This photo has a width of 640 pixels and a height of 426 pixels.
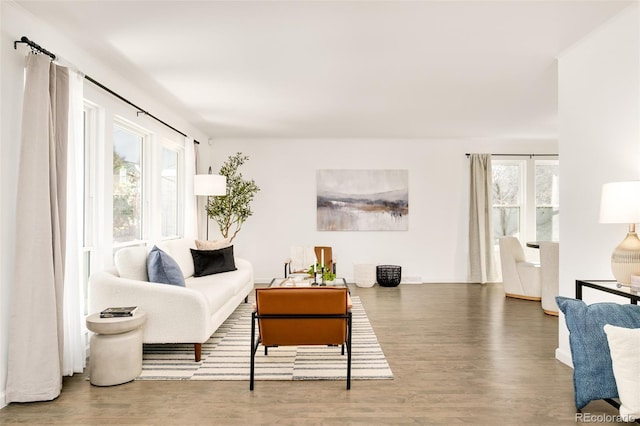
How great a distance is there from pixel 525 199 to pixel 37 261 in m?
7.62

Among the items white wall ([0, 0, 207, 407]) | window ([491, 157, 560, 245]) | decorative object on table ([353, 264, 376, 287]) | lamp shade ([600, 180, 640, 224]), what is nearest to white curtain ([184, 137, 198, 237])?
decorative object on table ([353, 264, 376, 287])

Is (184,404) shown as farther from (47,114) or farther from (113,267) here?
(47,114)

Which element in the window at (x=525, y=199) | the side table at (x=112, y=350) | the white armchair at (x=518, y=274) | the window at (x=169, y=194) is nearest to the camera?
the side table at (x=112, y=350)

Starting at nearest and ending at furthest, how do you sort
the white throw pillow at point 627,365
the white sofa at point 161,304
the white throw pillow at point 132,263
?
the white throw pillow at point 627,365 → the white sofa at point 161,304 → the white throw pillow at point 132,263

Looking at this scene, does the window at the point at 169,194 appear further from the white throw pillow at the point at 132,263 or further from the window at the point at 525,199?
the window at the point at 525,199

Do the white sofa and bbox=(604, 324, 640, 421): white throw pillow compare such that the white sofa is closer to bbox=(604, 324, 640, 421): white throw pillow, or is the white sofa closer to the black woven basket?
bbox=(604, 324, 640, 421): white throw pillow

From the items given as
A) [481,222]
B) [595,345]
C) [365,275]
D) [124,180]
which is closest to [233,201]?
[124,180]

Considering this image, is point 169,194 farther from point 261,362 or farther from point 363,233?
point 363,233

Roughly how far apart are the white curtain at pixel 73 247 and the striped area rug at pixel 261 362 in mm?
544

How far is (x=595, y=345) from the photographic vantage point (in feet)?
7.85

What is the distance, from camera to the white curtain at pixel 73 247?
3121 mm

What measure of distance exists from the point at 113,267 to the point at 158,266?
47 centimetres

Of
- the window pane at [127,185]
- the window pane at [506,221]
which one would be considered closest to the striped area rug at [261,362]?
the window pane at [127,185]

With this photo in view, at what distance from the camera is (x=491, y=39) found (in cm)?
322
